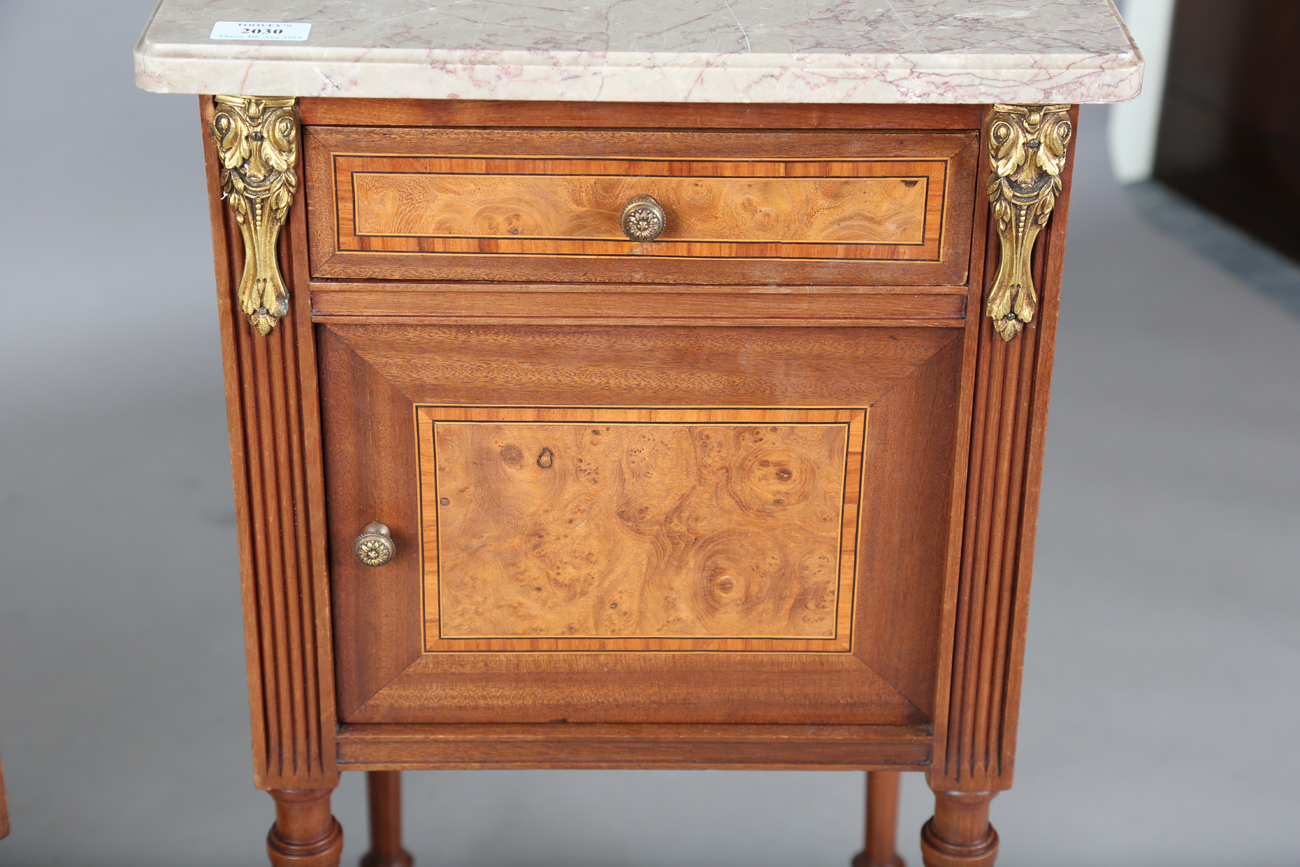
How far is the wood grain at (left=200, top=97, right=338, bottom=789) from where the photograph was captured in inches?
37.0

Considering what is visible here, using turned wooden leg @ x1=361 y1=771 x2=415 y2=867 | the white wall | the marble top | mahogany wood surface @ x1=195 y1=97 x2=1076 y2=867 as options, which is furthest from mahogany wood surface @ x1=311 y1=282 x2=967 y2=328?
the white wall

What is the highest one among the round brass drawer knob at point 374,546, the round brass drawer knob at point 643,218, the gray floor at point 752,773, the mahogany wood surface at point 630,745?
the round brass drawer knob at point 643,218

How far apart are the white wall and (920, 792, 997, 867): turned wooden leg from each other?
251 centimetres

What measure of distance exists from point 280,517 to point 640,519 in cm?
24

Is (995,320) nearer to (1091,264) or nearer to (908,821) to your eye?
(908,821)

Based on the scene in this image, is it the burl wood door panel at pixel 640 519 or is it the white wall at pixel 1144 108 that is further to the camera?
the white wall at pixel 1144 108

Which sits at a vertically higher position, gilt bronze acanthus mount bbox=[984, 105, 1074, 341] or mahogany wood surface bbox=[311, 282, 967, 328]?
gilt bronze acanthus mount bbox=[984, 105, 1074, 341]

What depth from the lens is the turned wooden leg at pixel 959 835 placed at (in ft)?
3.62

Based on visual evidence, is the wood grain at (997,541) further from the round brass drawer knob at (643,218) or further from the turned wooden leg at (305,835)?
the turned wooden leg at (305,835)

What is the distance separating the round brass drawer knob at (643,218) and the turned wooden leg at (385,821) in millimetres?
674

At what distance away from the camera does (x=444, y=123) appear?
905mm

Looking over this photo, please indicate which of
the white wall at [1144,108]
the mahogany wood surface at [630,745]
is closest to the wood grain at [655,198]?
the mahogany wood surface at [630,745]

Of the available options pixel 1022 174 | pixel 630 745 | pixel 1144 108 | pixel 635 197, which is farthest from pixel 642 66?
pixel 1144 108

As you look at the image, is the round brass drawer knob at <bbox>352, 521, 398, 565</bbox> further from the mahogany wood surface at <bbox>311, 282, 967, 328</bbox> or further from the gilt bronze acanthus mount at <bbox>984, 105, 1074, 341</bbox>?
the gilt bronze acanthus mount at <bbox>984, 105, 1074, 341</bbox>
